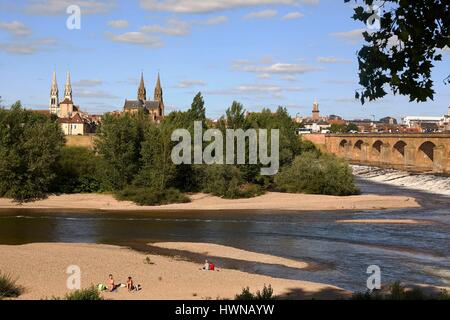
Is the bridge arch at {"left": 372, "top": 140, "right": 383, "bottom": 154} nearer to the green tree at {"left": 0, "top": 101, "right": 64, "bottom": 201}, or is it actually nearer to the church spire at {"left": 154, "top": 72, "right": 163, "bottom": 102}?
the church spire at {"left": 154, "top": 72, "right": 163, "bottom": 102}

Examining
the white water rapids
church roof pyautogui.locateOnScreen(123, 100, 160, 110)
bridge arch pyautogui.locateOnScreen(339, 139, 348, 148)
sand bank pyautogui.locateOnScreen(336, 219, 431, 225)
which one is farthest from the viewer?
bridge arch pyautogui.locateOnScreen(339, 139, 348, 148)

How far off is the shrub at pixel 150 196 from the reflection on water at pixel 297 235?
258 inches

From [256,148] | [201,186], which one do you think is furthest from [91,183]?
[256,148]

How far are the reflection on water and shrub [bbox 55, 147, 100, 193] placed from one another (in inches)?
552

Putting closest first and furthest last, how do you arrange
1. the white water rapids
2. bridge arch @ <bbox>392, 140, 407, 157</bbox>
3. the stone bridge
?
the white water rapids < the stone bridge < bridge arch @ <bbox>392, 140, 407, 157</bbox>

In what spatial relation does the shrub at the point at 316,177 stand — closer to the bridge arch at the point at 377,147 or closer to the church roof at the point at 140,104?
the bridge arch at the point at 377,147

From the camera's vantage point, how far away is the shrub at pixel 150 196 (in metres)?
66.2

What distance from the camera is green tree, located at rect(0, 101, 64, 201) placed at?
65188mm

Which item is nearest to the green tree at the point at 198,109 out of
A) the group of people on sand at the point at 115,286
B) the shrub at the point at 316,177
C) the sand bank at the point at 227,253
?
the shrub at the point at 316,177

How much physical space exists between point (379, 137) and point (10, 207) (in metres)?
103

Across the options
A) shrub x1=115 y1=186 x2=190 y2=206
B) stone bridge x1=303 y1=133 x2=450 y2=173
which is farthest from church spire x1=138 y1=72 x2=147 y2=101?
shrub x1=115 y1=186 x2=190 y2=206

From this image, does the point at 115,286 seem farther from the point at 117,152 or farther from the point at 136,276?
the point at 117,152

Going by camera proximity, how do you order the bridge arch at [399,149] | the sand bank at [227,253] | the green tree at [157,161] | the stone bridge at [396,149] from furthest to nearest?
the bridge arch at [399,149], the stone bridge at [396,149], the green tree at [157,161], the sand bank at [227,253]
